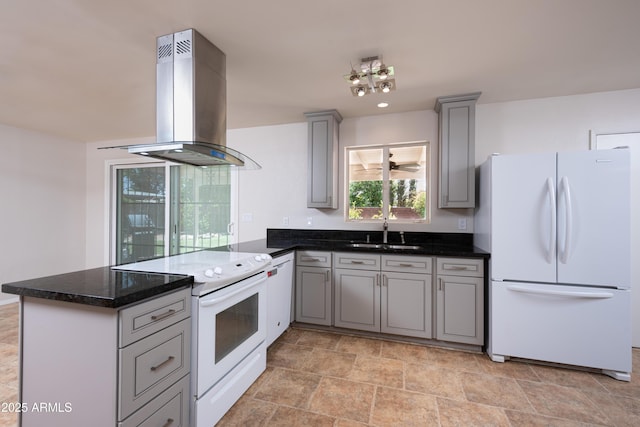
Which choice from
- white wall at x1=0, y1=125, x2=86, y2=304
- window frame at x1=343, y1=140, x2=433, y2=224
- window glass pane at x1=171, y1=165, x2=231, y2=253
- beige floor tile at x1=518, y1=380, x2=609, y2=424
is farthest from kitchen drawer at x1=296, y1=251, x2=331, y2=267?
white wall at x1=0, y1=125, x2=86, y2=304

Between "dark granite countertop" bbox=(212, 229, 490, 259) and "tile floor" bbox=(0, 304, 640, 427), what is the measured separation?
35.3 inches

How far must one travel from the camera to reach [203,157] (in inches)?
81.3

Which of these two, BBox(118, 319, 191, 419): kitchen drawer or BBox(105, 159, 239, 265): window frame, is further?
BBox(105, 159, 239, 265): window frame

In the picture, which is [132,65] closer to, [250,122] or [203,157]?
[203,157]

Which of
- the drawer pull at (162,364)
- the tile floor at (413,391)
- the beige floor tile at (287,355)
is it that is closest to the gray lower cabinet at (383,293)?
the tile floor at (413,391)

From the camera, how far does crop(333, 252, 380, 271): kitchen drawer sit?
277 centimetres

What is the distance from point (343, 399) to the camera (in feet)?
6.22

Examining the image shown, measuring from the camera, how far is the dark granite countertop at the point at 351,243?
2.59 m

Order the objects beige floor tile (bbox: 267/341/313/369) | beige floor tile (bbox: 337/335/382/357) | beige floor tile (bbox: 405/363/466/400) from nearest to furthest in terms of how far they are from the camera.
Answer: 1. beige floor tile (bbox: 405/363/466/400)
2. beige floor tile (bbox: 267/341/313/369)
3. beige floor tile (bbox: 337/335/382/357)

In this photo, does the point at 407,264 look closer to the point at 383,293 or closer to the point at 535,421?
the point at 383,293

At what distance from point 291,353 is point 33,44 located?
9.82ft

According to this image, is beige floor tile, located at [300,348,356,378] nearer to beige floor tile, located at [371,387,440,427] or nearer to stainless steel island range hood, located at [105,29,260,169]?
beige floor tile, located at [371,387,440,427]

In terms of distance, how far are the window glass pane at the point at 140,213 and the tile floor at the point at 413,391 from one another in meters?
1.92

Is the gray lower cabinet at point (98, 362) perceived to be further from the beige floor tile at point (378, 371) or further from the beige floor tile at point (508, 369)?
the beige floor tile at point (508, 369)
